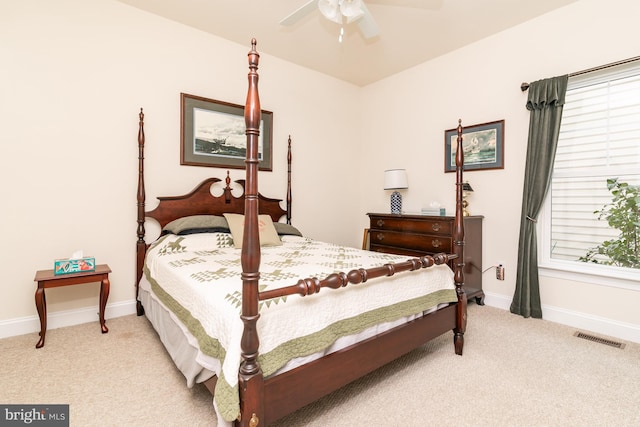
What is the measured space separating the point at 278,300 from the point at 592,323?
9.42 feet

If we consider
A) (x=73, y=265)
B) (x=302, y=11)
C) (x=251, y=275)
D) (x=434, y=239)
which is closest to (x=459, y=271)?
(x=434, y=239)

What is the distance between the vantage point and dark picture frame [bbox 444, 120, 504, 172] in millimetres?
3314

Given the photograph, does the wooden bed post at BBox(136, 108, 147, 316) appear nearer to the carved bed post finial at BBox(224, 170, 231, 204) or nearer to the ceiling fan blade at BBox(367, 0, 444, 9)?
the carved bed post finial at BBox(224, 170, 231, 204)

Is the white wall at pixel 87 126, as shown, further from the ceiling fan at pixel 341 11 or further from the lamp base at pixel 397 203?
the lamp base at pixel 397 203

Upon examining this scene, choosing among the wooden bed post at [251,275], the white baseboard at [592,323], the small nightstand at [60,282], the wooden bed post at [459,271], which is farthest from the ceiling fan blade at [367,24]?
the white baseboard at [592,323]

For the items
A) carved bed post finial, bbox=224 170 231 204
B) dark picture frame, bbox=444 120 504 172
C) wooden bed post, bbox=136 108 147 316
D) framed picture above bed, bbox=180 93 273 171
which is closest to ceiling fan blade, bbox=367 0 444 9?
dark picture frame, bbox=444 120 504 172

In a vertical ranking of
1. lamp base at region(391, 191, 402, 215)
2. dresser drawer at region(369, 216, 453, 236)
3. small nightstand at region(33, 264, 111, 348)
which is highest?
lamp base at region(391, 191, 402, 215)

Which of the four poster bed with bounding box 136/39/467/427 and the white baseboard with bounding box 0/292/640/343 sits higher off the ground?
the four poster bed with bounding box 136/39/467/427

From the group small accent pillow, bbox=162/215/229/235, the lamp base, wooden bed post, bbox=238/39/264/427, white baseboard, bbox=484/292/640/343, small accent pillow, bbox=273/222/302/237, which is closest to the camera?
wooden bed post, bbox=238/39/264/427

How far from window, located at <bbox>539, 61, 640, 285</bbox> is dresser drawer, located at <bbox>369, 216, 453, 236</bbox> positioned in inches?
34.5

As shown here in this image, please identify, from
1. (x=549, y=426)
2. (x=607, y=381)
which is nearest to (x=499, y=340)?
(x=607, y=381)

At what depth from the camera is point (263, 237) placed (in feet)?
9.77

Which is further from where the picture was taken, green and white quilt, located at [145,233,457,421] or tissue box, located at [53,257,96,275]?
tissue box, located at [53,257,96,275]

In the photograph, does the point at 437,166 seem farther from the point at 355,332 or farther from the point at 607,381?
the point at 355,332
